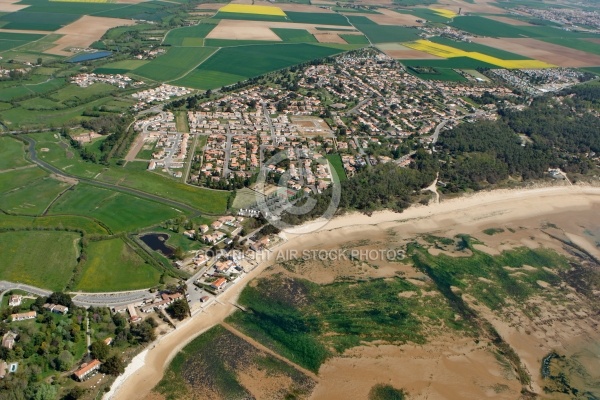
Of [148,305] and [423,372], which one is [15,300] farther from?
[423,372]

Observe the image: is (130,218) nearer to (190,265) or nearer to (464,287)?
(190,265)

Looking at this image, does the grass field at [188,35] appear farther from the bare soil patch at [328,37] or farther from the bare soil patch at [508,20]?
the bare soil patch at [508,20]

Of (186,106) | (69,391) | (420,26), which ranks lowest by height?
(69,391)

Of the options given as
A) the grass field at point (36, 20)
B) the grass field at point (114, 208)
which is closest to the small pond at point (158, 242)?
the grass field at point (114, 208)

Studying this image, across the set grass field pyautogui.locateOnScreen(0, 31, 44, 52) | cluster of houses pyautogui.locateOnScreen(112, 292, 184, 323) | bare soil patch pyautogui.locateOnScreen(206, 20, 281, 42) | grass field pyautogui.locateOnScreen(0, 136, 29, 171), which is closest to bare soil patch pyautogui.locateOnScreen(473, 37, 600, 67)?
bare soil patch pyautogui.locateOnScreen(206, 20, 281, 42)

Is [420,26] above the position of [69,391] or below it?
above

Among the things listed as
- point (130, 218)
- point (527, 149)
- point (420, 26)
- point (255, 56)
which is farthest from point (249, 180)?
point (420, 26)

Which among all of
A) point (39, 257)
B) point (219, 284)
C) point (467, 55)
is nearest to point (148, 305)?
point (219, 284)

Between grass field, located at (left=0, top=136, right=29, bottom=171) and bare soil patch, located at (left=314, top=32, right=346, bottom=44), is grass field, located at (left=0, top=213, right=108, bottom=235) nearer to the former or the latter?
grass field, located at (left=0, top=136, right=29, bottom=171)
